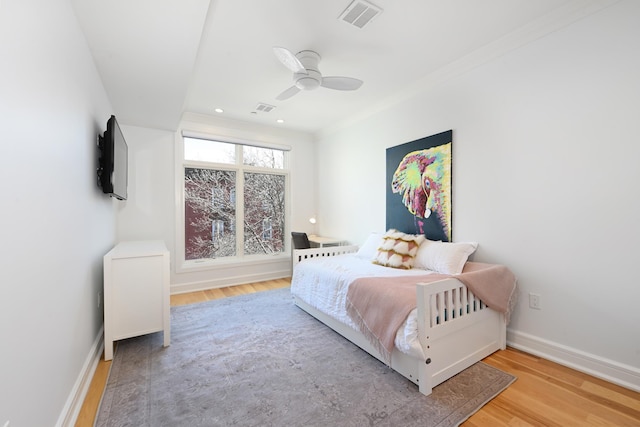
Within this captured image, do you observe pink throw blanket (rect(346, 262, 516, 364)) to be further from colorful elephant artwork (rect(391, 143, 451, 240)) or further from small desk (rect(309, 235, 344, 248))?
small desk (rect(309, 235, 344, 248))

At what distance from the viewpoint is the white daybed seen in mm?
1704

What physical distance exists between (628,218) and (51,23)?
3.52 meters

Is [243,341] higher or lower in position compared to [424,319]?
lower

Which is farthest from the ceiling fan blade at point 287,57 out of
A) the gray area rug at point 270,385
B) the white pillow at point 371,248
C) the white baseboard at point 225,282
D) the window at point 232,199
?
the white baseboard at point 225,282

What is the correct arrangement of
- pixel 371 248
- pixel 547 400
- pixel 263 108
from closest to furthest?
pixel 547 400 < pixel 371 248 < pixel 263 108

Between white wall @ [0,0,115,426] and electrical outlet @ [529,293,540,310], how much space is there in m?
3.08

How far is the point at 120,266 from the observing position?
7.13 ft

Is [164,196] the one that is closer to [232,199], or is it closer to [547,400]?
[232,199]

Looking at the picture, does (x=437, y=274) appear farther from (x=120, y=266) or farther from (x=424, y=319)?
(x=120, y=266)

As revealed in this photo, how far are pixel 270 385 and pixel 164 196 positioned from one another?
312 centimetres

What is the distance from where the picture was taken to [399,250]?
111 inches

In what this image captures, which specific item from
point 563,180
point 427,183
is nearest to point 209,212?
point 427,183

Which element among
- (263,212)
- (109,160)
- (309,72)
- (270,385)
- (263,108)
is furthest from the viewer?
(263,212)

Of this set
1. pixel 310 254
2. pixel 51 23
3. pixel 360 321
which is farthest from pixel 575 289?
pixel 51 23
